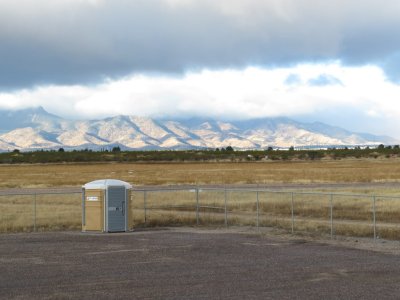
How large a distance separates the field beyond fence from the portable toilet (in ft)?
7.07

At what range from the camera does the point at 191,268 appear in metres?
18.8

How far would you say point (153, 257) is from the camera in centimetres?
2097

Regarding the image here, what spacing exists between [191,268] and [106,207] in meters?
10.7

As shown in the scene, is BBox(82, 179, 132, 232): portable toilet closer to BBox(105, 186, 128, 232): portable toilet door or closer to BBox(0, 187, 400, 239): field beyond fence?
BBox(105, 186, 128, 232): portable toilet door

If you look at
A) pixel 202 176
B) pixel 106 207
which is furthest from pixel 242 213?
pixel 202 176

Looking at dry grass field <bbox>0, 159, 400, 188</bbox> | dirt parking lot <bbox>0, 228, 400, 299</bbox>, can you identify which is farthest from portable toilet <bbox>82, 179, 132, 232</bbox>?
dry grass field <bbox>0, 159, 400, 188</bbox>

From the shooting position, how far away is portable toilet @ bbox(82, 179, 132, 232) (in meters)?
28.8

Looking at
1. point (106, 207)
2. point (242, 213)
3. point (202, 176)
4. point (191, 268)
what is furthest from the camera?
point (202, 176)

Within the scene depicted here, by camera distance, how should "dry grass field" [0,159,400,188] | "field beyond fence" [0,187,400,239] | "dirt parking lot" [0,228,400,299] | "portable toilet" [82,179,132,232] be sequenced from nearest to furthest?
"dirt parking lot" [0,228,400,299] < "portable toilet" [82,179,132,232] < "field beyond fence" [0,187,400,239] < "dry grass field" [0,159,400,188]

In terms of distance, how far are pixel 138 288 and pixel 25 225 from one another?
18.2m

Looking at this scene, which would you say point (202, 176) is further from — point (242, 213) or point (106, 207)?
point (106, 207)

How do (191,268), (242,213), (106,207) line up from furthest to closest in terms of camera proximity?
(242,213), (106,207), (191,268)

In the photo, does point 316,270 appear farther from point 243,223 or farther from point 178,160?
point 178,160

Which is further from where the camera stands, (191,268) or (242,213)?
(242,213)
